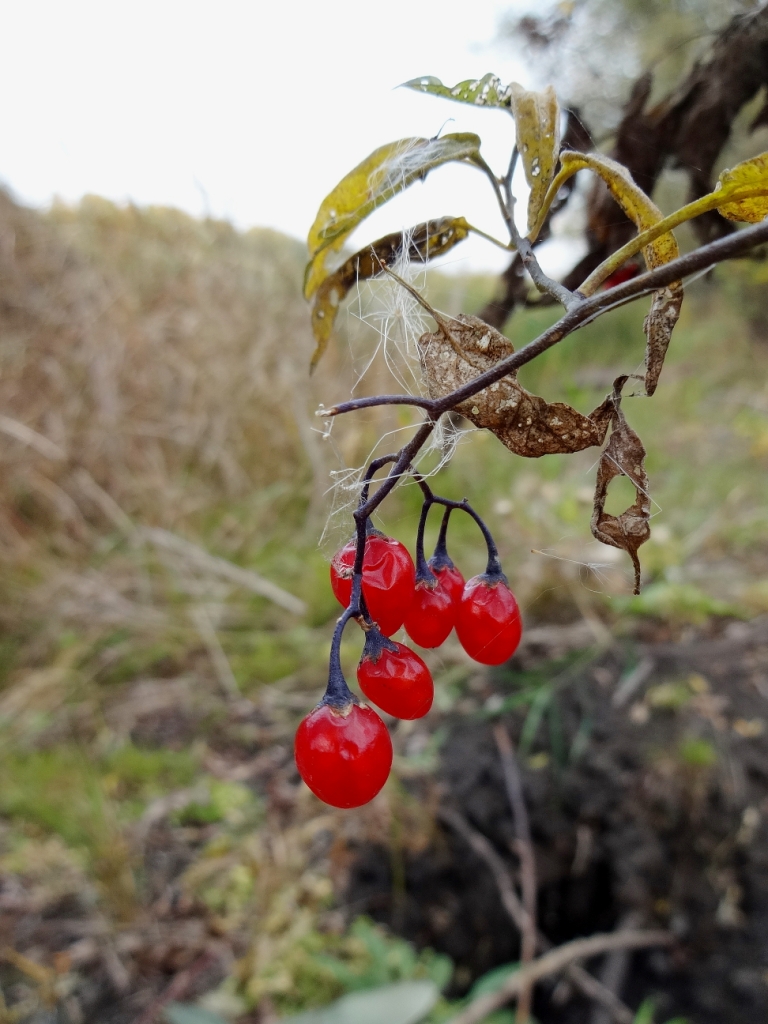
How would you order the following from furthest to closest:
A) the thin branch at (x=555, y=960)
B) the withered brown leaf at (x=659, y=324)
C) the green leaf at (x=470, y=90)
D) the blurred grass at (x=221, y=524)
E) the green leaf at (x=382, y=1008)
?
the blurred grass at (x=221, y=524) < the thin branch at (x=555, y=960) < the green leaf at (x=382, y=1008) < the green leaf at (x=470, y=90) < the withered brown leaf at (x=659, y=324)

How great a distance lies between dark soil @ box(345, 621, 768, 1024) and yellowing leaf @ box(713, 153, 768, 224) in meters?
1.60

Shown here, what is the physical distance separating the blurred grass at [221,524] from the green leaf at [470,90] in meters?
0.39

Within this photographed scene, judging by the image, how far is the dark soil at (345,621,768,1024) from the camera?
165 cm

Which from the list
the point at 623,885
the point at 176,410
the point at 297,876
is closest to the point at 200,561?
the point at 176,410

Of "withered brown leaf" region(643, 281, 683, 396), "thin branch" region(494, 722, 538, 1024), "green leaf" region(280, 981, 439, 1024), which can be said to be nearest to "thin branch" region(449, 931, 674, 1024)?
"thin branch" region(494, 722, 538, 1024)

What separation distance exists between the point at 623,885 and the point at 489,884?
34cm

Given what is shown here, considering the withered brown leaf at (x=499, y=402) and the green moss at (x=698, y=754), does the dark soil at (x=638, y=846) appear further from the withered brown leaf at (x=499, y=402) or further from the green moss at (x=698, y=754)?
the withered brown leaf at (x=499, y=402)

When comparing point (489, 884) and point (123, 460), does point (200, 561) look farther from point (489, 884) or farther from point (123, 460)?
point (489, 884)

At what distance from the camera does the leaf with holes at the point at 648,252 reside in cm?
45

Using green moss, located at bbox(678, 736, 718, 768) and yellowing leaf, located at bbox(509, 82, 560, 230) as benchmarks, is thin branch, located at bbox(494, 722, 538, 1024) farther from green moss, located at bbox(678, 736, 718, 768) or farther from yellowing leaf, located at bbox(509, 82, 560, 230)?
yellowing leaf, located at bbox(509, 82, 560, 230)

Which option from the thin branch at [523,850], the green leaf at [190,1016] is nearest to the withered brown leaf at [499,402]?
the green leaf at [190,1016]

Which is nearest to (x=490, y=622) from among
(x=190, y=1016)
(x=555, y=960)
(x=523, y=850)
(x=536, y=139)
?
(x=536, y=139)

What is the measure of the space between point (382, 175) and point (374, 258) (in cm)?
7

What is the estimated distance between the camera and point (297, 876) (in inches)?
70.7
